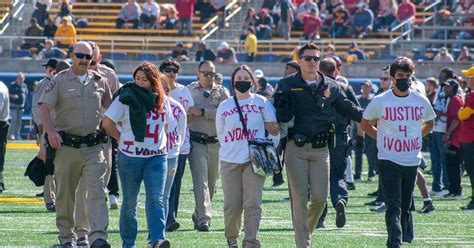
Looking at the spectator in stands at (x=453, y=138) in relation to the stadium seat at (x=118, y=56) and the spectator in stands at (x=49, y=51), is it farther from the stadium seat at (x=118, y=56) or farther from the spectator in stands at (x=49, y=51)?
the stadium seat at (x=118, y=56)

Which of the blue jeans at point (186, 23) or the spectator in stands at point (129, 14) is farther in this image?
the spectator in stands at point (129, 14)

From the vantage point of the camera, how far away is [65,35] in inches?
1410

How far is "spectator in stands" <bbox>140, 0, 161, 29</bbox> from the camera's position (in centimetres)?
3816

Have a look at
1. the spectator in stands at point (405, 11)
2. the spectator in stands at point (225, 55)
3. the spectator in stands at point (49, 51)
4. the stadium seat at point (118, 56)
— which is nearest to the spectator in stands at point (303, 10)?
the spectator in stands at point (405, 11)

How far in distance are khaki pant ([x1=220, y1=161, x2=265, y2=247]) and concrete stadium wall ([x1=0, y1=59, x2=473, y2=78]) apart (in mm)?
20613

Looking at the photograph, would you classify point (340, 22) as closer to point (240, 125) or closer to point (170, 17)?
point (170, 17)

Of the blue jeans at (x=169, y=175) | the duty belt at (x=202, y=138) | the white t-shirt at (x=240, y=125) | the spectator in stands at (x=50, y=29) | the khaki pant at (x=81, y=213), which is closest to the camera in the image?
the white t-shirt at (x=240, y=125)

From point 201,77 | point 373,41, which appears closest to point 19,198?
point 201,77

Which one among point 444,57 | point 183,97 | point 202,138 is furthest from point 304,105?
point 444,57

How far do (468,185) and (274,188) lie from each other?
11.8 feet

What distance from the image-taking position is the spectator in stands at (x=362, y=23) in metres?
35.9

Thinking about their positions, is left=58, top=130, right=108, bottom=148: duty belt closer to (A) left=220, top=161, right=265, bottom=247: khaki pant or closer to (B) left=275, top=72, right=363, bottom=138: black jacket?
(A) left=220, top=161, right=265, bottom=247: khaki pant

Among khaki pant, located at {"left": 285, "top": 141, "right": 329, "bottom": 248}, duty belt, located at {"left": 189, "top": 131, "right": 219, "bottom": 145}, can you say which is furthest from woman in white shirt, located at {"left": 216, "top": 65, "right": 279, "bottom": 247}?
duty belt, located at {"left": 189, "top": 131, "right": 219, "bottom": 145}

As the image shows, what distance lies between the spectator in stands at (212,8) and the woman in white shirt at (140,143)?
27.2 m
